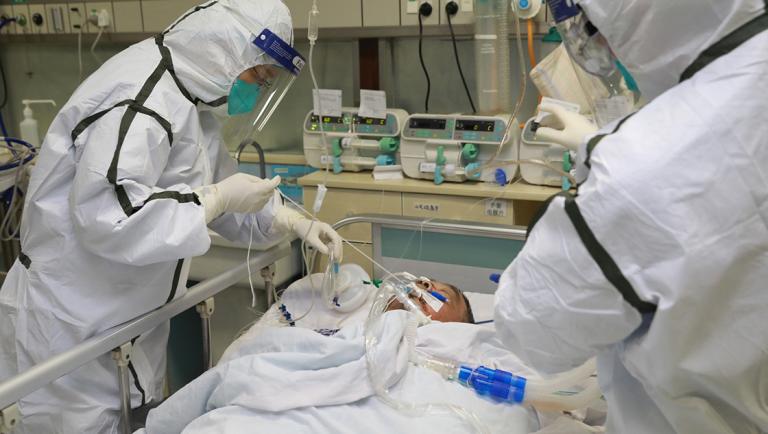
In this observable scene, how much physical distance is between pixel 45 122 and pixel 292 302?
3.13 meters

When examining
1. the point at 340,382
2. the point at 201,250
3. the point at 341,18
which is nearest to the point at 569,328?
the point at 340,382

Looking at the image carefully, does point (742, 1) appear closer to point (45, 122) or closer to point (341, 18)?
point (341, 18)

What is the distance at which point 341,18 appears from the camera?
3.22 meters

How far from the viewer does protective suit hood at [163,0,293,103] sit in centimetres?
167

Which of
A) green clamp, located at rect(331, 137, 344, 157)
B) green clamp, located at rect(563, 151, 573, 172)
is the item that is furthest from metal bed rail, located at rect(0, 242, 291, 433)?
green clamp, located at rect(563, 151, 573, 172)

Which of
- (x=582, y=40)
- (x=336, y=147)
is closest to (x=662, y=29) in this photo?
(x=582, y=40)

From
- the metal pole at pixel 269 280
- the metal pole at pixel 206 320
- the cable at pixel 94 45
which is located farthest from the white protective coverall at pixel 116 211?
the cable at pixel 94 45

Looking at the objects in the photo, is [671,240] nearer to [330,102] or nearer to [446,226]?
[446,226]

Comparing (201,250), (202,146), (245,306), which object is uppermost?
(202,146)

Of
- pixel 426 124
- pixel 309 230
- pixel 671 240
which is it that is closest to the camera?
pixel 671 240

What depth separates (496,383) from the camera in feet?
4.80

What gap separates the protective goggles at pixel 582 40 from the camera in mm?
1104

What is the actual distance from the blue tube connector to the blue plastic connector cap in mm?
1520

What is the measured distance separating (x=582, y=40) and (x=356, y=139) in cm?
212
